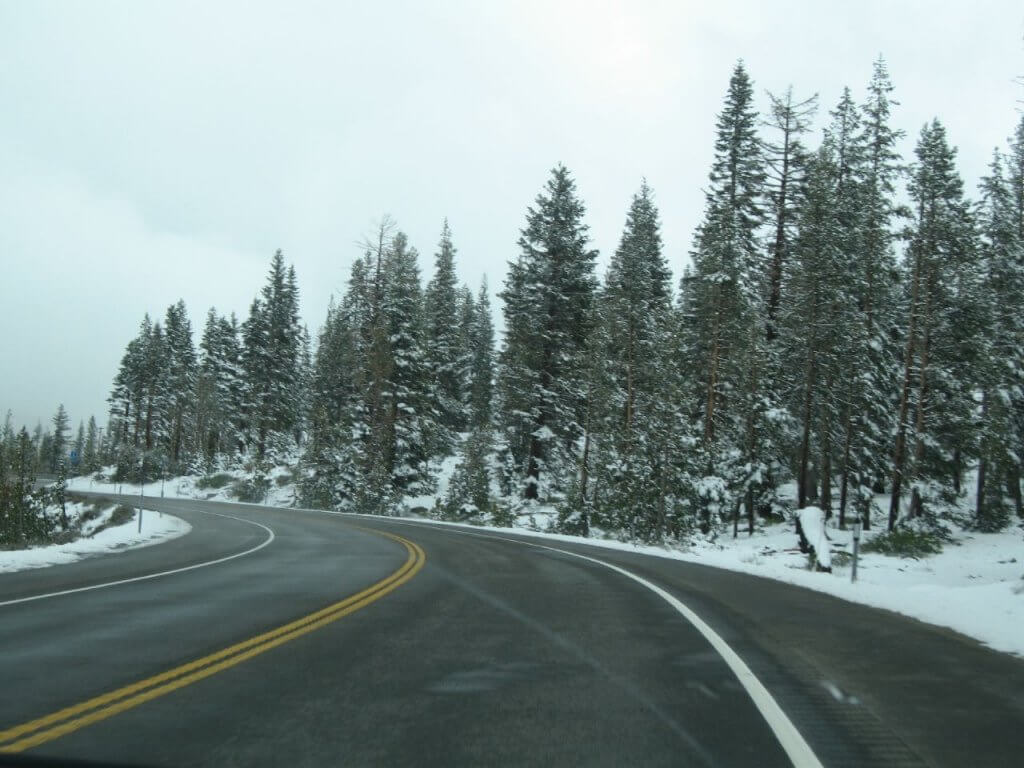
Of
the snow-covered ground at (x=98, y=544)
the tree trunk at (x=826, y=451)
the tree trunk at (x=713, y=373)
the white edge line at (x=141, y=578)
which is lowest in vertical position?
the snow-covered ground at (x=98, y=544)

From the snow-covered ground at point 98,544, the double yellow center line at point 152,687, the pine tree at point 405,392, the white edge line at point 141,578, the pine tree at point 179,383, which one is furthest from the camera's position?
the pine tree at point 179,383

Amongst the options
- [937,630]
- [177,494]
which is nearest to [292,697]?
[937,630]

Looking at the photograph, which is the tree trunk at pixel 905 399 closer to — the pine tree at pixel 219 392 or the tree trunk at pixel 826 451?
the tree trunk at pixel 826 451

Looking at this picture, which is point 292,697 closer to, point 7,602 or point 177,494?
point 7,602

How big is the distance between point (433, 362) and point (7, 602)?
169 feet

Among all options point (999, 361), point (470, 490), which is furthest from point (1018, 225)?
point (470, 490)

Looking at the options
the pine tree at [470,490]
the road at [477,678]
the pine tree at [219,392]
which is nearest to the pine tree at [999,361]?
the pine tree at [470,490]

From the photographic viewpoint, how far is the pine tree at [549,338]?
38.5 m

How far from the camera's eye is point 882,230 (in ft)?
99.9

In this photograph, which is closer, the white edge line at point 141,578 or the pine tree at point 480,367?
the white edge line at point 141,578

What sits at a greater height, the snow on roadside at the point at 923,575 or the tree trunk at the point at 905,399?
the tree trunk at the point at 905,399

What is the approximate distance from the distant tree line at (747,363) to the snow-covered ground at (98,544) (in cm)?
573

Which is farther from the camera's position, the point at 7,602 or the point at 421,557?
the point at 421,557

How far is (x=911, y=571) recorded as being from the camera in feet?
76.7
